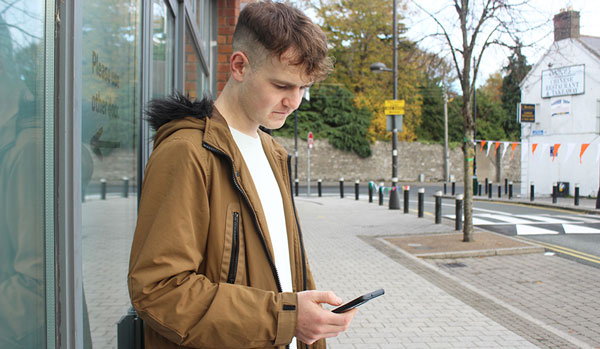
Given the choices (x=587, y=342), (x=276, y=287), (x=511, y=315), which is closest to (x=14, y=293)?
(x=276, y=287)

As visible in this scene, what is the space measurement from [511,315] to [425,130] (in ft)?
139

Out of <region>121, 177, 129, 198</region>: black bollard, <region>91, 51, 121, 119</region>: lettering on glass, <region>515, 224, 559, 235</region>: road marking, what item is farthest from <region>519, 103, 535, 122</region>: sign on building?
<region>91, 51, 121, 119</region>: lettering on glass

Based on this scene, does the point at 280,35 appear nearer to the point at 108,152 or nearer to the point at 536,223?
the point at 108,152

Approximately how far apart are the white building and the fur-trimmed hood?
21.5 metres

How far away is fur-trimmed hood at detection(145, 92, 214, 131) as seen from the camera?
144cm

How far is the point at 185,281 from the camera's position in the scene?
1183 millimetres

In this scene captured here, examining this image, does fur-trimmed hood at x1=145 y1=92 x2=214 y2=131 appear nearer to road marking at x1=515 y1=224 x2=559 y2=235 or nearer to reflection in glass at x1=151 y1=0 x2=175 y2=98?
reflection in glass at x1=151 y1=0 x2=175 y2=98

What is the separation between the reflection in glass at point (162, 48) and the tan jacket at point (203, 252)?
1572 millimetres

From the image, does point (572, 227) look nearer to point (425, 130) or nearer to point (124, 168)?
point (124, 168)

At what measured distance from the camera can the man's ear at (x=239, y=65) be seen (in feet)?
4.81

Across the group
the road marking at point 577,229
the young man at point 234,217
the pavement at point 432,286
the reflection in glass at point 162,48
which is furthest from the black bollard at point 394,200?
the young man at point 234,217

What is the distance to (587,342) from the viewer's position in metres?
4.14

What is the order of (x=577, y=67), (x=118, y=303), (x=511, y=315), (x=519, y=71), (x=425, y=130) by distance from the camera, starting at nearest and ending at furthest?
(x=118, y=303) → (x=511, y=315) → (x=519, y=71) → (x=577, y=67) → (x=425, y=130)

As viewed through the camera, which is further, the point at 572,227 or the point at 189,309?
the point at 572,227
